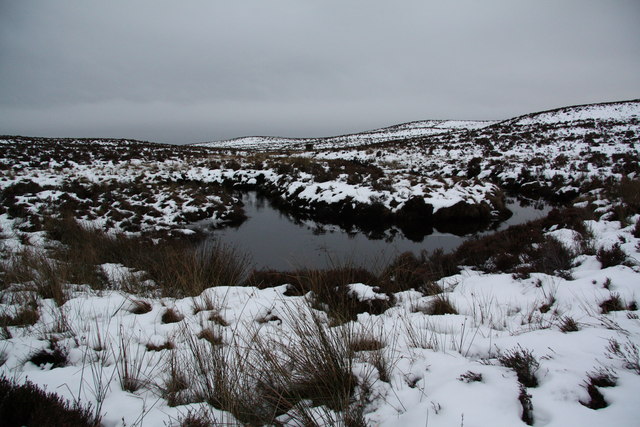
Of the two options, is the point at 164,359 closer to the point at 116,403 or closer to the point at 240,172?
the point at 116,403

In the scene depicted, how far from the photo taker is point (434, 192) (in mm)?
10797

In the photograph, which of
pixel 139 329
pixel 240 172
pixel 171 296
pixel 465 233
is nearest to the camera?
pixel 139 329

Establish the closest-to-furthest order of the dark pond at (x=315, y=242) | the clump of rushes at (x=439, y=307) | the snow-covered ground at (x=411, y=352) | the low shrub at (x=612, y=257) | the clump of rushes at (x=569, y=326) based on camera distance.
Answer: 1. the snow-covered ground at (x=411, y=352)
2. the clump of rushes at (x=569, y=326)
3. the clump of rushes at (x=439, y=307)
4. the low shrub at (x=612, y=257)
5. the dark pond at (x=315, y=242)

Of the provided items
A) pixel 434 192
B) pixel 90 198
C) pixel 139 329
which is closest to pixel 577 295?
pixel 139 329

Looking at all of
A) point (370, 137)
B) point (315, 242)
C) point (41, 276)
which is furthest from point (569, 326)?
point (370, 137)

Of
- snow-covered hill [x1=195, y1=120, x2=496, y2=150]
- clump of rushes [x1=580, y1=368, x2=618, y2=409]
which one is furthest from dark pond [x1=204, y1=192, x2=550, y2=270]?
snow-covered hill [x1=195, y1=120, x2=496, y2=150]

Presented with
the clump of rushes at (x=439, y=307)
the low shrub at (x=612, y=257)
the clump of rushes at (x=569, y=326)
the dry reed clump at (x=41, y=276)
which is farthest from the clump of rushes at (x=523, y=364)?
the dry reed clump at (x=41, y=276)

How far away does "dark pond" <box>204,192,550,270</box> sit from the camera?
278 inches

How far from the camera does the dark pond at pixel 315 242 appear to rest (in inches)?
278

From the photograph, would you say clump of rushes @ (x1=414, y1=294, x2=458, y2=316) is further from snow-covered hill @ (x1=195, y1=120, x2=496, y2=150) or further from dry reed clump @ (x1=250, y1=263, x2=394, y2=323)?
snow-covered hill @ (x1=195, y1=120, x2=496, y2=150)

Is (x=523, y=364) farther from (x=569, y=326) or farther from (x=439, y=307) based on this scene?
(x=439, y=307)

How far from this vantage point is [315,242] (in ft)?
27.7

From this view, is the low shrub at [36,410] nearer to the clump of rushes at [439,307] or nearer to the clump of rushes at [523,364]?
the clump of rushes at [523,364]

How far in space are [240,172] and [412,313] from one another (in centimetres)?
1664
